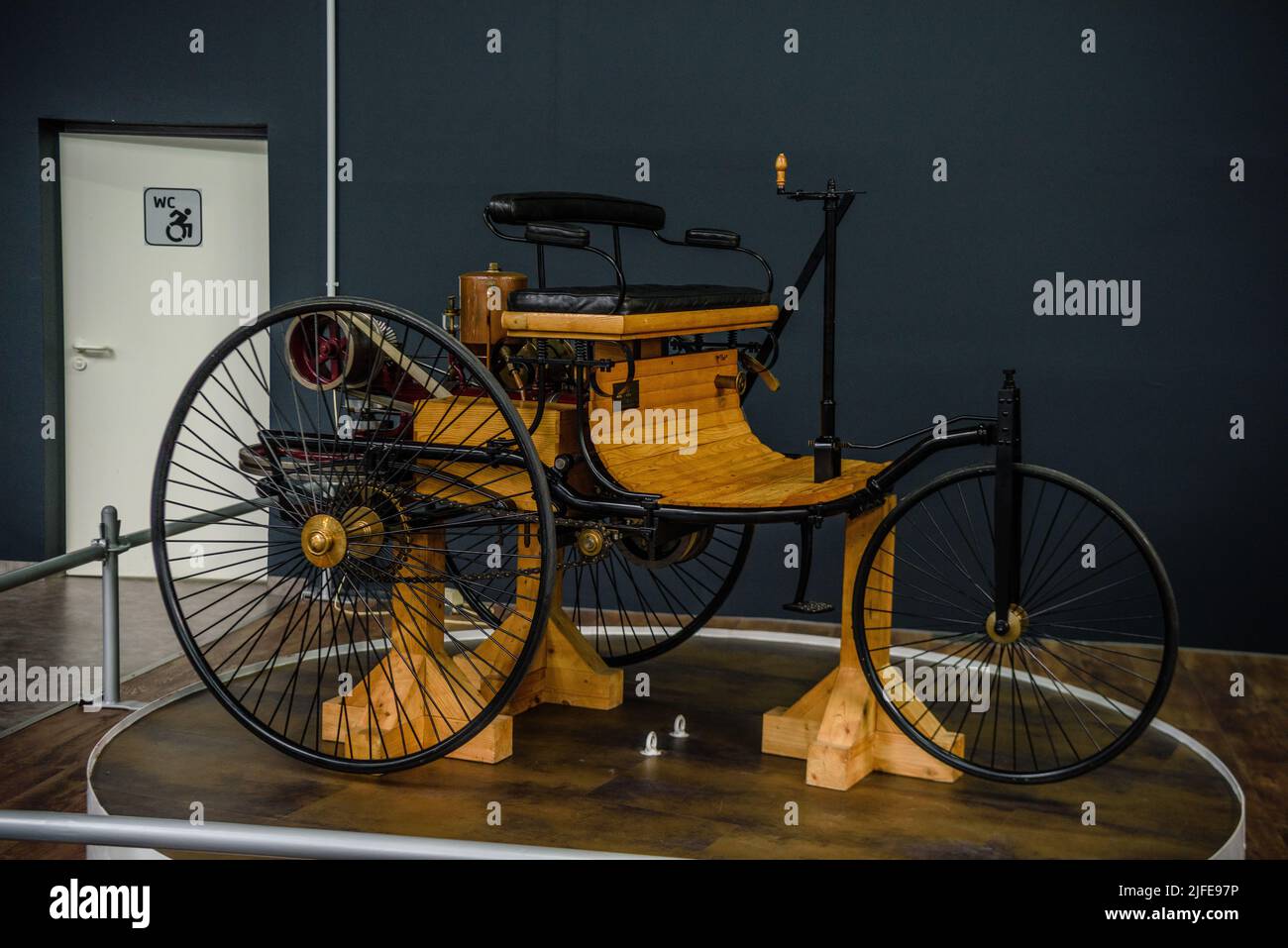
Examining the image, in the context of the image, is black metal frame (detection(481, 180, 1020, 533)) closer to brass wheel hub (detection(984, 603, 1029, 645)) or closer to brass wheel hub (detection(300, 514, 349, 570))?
brass wheel hub (detection(984, 603, 1029, 645))

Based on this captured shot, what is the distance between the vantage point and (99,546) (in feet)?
14.9

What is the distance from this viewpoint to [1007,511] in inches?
139

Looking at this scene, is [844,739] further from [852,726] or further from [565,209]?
[565,209]

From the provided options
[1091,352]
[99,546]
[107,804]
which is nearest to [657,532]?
[107,804]

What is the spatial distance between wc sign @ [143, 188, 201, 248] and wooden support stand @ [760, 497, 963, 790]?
384 centimetres

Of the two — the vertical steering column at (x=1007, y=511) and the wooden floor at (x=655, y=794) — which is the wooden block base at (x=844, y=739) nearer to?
the wooden floor at (x=655, y=794)

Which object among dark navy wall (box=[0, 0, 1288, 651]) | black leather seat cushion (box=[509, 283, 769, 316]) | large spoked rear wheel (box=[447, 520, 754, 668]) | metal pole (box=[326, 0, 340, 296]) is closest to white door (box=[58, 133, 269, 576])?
dark navy wall (box=[0, 0, 1288, 651])

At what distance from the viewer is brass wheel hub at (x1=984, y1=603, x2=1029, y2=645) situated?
138 inches

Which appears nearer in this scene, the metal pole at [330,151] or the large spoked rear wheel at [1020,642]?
the large spoked rear wheel at [1020,642]

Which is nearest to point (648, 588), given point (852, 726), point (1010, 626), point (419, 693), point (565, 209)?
point (419, 693)

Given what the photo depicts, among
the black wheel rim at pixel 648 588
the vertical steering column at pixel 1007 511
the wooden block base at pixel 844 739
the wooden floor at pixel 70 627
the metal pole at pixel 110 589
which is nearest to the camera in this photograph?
the vertical steering column at pixel 1007 511

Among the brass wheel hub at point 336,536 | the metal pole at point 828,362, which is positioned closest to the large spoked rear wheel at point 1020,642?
the metal pole at point 828,362

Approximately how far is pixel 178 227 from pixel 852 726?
417 cm

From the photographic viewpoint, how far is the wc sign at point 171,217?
6520 millimetres
